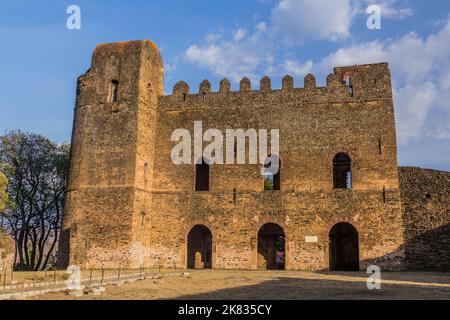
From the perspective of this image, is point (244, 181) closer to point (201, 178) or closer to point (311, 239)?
point (201, 178)

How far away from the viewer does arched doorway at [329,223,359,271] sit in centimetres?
2161

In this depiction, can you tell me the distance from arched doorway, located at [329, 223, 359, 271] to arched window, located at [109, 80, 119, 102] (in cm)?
1187

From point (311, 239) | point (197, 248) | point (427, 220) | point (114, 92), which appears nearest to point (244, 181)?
point (311, 239)

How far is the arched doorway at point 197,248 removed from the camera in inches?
904

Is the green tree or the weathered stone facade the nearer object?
the weathered stone facade

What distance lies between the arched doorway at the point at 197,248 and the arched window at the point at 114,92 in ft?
24.0

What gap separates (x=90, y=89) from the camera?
20.8m

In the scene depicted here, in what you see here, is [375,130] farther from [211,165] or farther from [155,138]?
[155,138]

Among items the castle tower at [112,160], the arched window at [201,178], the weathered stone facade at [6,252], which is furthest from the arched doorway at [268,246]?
the weathered stone facade at [6,252]

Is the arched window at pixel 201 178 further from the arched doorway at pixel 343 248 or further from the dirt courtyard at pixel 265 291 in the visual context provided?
the dirt courtyard at pixel 265 291

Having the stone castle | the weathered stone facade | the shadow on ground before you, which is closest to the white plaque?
the stone castle

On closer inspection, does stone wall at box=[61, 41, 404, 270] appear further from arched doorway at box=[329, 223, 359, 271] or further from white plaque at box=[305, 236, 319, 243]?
arched doorway at box=[329, 223, 359, 271]
